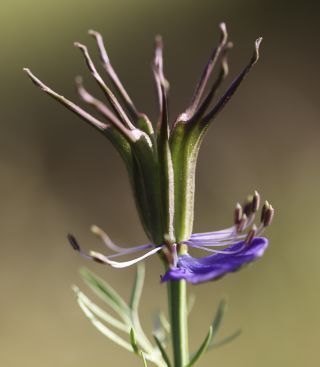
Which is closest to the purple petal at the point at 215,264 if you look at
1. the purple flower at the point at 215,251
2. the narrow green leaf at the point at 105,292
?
the purple flower at the point at 215,251

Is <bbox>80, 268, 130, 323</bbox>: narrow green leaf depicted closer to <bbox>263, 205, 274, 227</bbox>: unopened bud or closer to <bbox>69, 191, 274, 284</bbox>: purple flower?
<bbox>69, 191, 274, 284</bbox>: purple flower

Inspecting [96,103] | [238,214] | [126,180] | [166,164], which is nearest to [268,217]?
[238,214]

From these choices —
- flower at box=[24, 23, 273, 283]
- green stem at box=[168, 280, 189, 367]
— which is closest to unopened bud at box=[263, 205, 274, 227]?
flower at box=[24, 23, 273, 283]

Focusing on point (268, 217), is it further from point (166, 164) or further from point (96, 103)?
point (96, 103)

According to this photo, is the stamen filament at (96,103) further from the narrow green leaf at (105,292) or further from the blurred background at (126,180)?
the blurred background at (126,180)

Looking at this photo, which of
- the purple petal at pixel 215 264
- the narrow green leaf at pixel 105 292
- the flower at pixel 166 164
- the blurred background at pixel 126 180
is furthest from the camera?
the blurred background at pixel 126 180

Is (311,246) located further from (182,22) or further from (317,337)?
(182,22)

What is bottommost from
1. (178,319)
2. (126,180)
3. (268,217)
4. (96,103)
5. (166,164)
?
(178,319)
